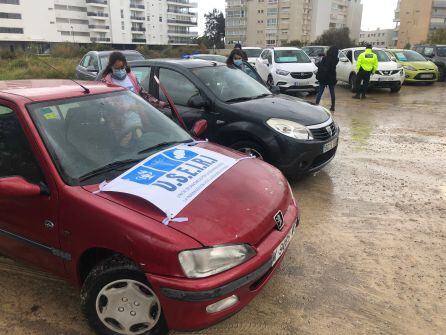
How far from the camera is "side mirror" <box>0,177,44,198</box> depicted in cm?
254

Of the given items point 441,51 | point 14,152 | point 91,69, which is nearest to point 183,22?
point 441,51

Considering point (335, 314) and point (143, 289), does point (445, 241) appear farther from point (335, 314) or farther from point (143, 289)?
point (143, 289)

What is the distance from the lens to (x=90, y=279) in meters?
2.51

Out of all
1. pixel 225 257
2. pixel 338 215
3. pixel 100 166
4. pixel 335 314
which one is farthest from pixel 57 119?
pixel 338 215

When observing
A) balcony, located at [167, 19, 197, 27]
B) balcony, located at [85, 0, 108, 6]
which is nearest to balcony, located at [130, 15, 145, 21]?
balcony, located at [85, 0, 108, 6]

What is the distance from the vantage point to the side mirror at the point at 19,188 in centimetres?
254

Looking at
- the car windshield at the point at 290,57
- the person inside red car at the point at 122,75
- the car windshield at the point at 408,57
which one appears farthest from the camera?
the car windshield at the point at 408,57

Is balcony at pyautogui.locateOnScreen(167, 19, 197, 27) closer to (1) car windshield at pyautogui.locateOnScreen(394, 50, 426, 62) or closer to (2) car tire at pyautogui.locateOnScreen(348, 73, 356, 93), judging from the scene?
(1) car windshield at pyautogui.locateOnScreen(394, 50, 426, 62)

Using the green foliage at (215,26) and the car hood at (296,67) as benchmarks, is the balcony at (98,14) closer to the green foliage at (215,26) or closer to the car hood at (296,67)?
the green foliage at (215,26)

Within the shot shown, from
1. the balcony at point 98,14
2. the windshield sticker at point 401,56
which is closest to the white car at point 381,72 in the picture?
the windshield sticker at point 401,56

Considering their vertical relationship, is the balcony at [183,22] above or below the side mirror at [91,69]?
above

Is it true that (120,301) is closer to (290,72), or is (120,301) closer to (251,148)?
(251,148)

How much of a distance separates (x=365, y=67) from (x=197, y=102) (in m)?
9.92

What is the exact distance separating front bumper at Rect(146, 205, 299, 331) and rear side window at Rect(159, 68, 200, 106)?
11.2 ft
